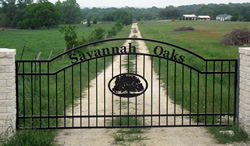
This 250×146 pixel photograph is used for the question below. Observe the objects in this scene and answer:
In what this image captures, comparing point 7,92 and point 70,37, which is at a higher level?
point 70,37

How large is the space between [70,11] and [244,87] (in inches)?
4799

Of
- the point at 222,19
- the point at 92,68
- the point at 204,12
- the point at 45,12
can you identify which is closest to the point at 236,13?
the point at 222,19

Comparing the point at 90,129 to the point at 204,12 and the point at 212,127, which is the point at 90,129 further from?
the point at 204,12

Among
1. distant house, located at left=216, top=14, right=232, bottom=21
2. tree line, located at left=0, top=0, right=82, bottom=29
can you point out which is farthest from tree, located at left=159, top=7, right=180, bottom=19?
tree line, located at left=0, top=0, right=82, bottom=29

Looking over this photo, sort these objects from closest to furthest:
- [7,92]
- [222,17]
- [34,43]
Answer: [7,92], [34,43], [222,17]

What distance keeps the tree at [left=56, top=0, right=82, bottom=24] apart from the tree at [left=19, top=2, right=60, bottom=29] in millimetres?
26844

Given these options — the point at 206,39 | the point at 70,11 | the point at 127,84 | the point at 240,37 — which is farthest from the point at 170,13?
the point at 127,84

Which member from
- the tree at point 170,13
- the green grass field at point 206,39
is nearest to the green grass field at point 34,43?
the green grass field at point 206,39

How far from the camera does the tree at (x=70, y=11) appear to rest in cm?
12412

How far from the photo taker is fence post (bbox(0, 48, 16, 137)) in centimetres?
608

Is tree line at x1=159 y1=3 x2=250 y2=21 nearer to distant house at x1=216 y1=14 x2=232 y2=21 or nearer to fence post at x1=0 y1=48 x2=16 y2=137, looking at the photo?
distant house at x1=216 y1=14 x2=232 y2=21

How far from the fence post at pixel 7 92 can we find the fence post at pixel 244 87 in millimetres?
3891

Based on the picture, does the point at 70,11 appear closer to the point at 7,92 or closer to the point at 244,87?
the point at 7,92

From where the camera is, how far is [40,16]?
92.1 meters
